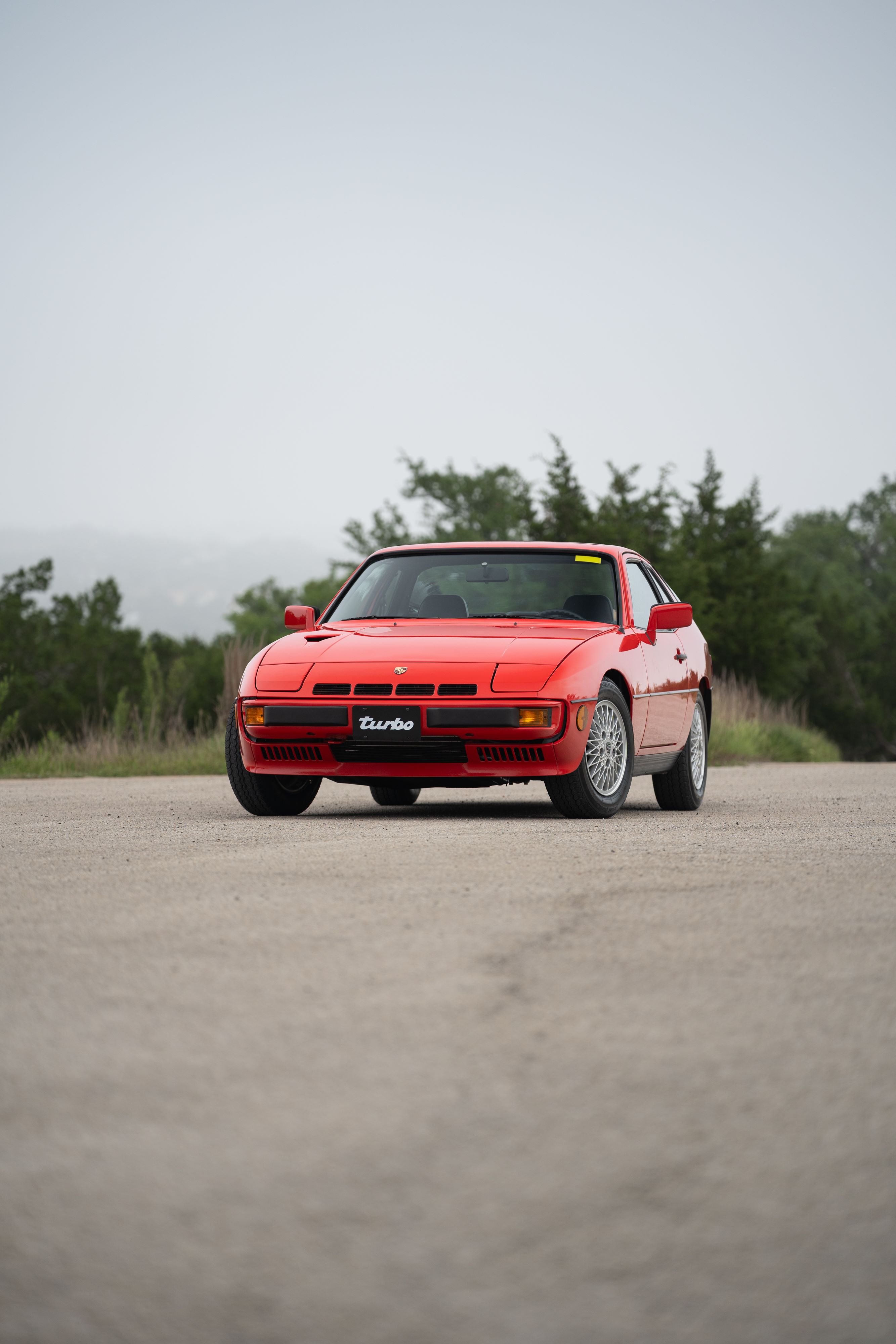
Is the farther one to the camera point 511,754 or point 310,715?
point 310,715

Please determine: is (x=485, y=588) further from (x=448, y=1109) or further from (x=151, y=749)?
(x=151, y=749)

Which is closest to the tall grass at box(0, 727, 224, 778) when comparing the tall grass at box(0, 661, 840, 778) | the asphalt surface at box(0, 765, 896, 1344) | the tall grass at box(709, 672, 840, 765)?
the tall grass at box(0, 661, 840, 778)

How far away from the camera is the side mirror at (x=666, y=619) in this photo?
9.48 m

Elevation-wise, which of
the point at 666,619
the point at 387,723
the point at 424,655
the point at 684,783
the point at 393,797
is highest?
the point at 666,619

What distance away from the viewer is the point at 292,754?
8359 millimetres

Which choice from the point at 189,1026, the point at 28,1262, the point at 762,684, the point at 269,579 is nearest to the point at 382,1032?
the point at 189,1026

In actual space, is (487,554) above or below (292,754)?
above

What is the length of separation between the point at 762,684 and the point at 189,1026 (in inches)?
2064

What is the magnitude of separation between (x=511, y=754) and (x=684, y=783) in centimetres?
224

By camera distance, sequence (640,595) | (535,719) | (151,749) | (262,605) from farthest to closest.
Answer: (262,605), (151,749), (640,595), (535,719)

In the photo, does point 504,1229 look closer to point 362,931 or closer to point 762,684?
point 362,931

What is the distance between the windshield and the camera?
9312mm

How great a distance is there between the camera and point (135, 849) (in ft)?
22.1

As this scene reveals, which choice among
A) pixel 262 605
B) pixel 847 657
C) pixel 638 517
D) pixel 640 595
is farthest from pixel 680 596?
pixel 262 605
